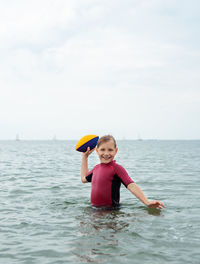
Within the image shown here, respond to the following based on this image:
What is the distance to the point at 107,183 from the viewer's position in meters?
7.12

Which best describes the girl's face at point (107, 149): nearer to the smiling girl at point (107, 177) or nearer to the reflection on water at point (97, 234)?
the smiling girl at point (107, 177)

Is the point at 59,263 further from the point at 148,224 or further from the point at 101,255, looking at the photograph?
the point at 148,224

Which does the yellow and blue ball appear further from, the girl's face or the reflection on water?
the reflection on water

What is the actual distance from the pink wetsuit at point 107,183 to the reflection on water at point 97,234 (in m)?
0.24

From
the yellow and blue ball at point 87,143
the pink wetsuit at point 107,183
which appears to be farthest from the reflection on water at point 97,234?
the yellow and blue ball at point 87,143

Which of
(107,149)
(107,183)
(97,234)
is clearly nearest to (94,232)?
(97,234)

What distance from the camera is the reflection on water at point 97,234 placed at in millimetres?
4863

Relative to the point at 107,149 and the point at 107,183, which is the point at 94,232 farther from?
the point at 107,149

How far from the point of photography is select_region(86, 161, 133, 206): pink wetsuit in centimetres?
708

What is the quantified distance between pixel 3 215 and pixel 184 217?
4.05 meters

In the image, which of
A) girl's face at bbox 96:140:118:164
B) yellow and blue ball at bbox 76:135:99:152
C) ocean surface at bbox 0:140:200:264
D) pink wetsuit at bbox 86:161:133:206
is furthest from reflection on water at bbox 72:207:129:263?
yellow and blue ball at bbox 76:135:99:152

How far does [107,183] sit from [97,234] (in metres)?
1.54

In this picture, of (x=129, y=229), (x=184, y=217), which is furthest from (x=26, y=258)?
(x=184, y=217)

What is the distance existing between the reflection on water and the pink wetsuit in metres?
0.24
